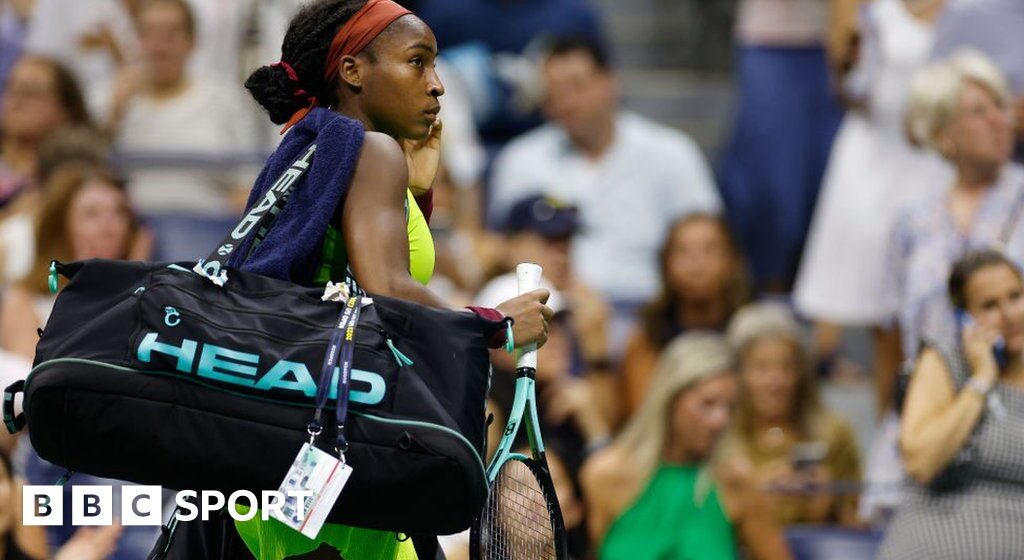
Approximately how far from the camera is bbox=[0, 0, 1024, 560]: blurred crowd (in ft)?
18.7

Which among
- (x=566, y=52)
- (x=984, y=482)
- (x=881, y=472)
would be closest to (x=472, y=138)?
(x=566, y=52)

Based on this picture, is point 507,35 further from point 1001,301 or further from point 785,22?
point 1001,301

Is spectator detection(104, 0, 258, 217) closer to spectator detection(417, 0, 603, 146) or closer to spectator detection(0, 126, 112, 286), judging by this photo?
spectator detection(0, 126, 112, 286)

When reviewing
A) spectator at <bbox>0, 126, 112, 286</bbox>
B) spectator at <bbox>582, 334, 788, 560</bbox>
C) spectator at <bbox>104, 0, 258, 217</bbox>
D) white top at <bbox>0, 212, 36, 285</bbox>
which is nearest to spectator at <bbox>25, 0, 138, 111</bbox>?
spectator at <bbox>104, 0, 258, 217</bbox>

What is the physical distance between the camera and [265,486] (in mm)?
3211

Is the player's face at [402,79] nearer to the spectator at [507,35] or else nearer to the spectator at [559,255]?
the spectator at [559,255]

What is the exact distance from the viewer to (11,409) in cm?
328

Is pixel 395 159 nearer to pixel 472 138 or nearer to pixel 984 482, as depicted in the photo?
pixel 984 482

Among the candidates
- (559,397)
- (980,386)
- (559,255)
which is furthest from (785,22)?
(980,386)

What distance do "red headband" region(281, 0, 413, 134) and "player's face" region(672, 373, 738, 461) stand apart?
316cm

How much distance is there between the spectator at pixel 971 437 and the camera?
5.45 m

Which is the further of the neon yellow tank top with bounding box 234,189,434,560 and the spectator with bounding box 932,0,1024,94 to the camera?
the spectator with bounding box 932,0,1024,94

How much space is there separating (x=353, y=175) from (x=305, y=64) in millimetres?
321

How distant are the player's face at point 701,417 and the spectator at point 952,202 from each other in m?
0.58
